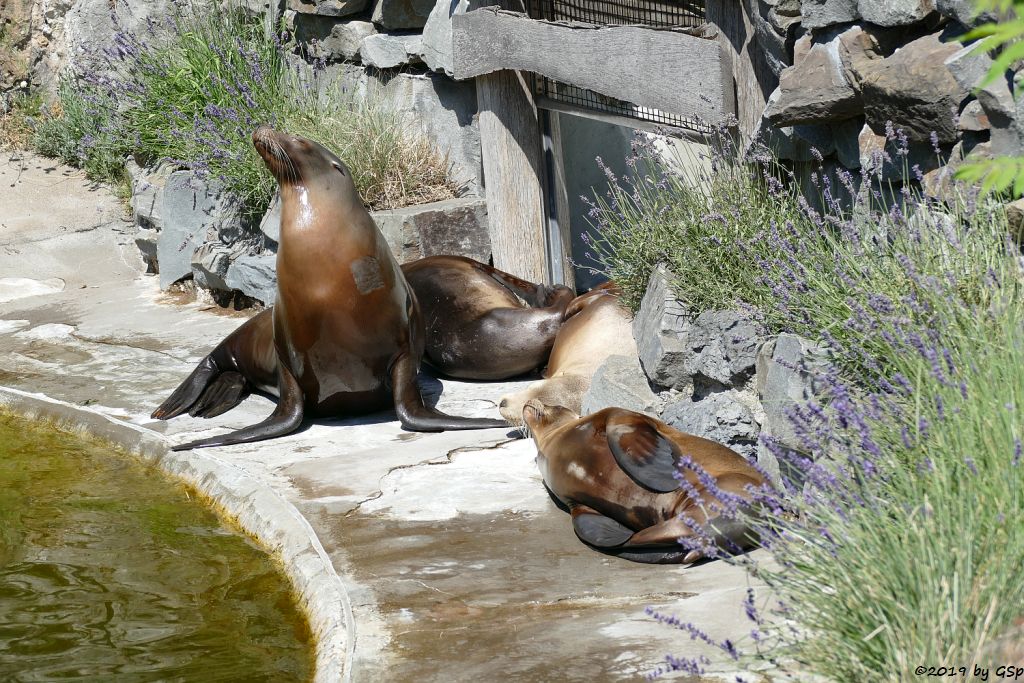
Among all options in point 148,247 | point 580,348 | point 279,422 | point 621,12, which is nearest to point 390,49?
point 621,12

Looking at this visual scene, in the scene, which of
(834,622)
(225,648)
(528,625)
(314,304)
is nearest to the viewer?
(834,622)

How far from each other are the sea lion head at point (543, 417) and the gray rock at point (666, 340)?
42 cm

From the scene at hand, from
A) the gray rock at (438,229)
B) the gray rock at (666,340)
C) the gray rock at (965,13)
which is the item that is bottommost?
the gray rock at (666,340)

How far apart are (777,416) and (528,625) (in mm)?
1216

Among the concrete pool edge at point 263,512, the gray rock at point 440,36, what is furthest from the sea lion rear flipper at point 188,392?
the gray rock at point 440,36

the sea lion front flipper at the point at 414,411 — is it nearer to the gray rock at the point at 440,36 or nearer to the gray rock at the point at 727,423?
the gray rock at the point at 727,423

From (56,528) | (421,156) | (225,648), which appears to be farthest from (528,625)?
Answer: (421,156)

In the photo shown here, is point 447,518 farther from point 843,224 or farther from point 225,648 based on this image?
point 843,224

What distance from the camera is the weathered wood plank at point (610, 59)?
5.64 meters

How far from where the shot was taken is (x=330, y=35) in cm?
954

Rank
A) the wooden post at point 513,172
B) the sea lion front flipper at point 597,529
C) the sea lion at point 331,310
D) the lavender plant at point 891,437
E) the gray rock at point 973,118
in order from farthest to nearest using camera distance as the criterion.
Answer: the wooden post at point 513,172 < the sea lion at point 331,310 < the sea lion front flipper at point 597,529 < the gray rock at point 973,118 < the lavender plant at point 891,437

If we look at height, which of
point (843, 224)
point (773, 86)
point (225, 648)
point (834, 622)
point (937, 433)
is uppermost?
point (773, 86)

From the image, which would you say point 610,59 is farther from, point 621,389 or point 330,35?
point 330,35

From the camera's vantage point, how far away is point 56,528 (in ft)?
17.0
